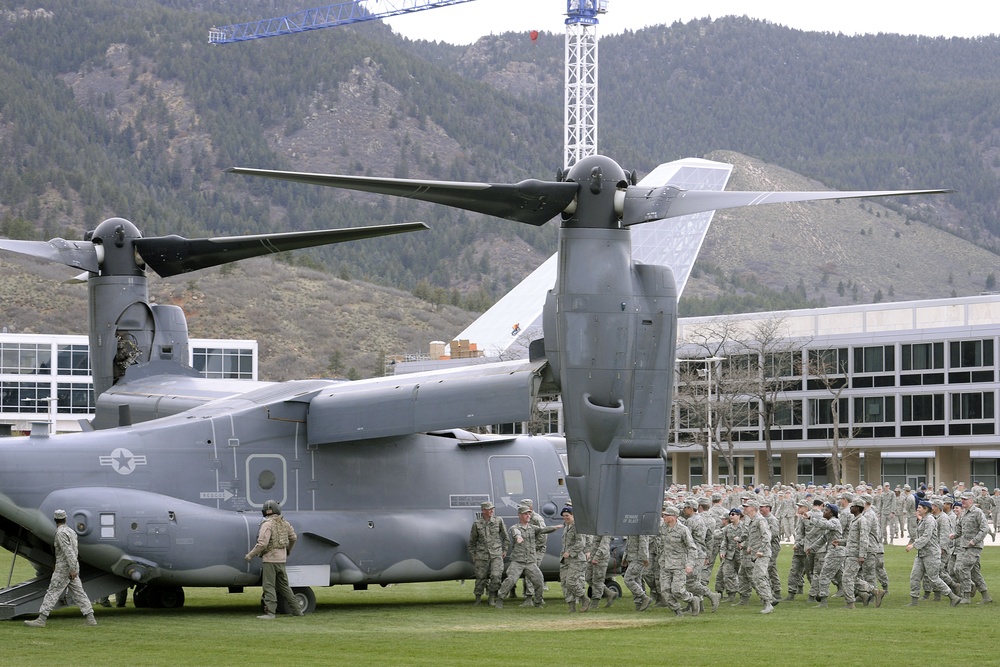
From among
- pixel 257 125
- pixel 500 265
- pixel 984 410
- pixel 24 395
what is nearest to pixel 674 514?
pixel 984 410

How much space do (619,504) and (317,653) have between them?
369 centimetres

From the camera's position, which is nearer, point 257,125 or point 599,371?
point 599,371

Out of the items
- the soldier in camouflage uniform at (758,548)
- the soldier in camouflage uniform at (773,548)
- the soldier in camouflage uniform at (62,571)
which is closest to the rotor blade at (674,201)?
the soldier in camouflage uniform at (758,548)

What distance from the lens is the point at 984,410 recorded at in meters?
58.2

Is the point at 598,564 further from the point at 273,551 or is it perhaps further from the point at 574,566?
the point at 273,551

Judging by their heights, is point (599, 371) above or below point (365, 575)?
above

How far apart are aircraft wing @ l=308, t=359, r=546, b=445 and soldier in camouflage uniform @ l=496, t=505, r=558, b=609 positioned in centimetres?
297

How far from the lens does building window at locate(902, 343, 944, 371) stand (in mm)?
59844

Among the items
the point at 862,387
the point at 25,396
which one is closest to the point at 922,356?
the point at 862,387

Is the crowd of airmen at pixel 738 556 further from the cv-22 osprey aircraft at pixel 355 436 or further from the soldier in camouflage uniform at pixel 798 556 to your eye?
the cv-22 osprey aircraft at pixel 355 436

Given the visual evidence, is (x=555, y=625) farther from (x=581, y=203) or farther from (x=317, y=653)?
(x=581, y=203)

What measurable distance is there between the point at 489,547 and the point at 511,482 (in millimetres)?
1648

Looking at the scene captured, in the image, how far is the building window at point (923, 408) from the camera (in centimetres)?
5981

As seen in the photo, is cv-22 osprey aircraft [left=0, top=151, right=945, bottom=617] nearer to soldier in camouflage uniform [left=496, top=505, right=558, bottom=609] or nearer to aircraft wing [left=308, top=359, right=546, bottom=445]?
aircraft wing [left=308, top=359, right=546, bottom=445]
